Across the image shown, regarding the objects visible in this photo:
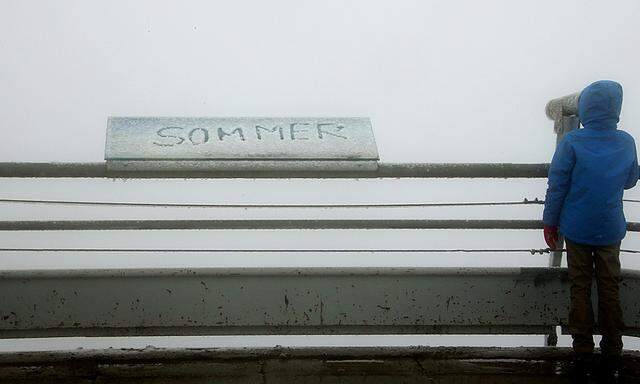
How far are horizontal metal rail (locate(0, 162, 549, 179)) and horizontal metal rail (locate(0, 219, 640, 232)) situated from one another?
0.82ft

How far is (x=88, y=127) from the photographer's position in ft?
209

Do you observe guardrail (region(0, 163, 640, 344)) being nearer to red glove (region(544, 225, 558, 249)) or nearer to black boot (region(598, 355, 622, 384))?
red glove (region(544, 225, 558, 249))

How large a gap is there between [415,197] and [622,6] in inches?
3342

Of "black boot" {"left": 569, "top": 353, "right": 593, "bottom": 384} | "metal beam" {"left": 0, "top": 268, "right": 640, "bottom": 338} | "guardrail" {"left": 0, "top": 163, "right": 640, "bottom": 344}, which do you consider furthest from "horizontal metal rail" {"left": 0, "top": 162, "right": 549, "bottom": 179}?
"black boot" {"left": 569, "top": 353, "right": 593, "bottom": 384}

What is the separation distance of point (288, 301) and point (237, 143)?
33.7 inches

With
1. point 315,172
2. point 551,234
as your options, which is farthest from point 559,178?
point 315,172

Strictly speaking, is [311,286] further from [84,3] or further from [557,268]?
[84,3]

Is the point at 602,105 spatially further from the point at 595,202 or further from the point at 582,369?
the point at 582,369

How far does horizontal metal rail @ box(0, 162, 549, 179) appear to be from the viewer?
2.82m

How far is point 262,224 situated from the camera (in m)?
3.07

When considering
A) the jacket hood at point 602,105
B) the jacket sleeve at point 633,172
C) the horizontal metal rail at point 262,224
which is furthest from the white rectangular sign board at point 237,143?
the jacket sleeve at point 633,172

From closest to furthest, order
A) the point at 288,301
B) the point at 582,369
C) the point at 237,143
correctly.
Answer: the point at 582,369 → the point at 237,143 → the point at 288,301

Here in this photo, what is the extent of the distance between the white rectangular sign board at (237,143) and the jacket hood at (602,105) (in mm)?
1063

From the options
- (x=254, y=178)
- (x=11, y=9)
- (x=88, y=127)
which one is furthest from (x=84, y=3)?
Answer: (x=254, y=178)
